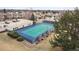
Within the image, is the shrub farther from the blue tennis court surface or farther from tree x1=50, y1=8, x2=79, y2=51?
tree x1=50, y1=8, x2=79, y2=51

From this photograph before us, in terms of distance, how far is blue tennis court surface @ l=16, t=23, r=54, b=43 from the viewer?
197cm

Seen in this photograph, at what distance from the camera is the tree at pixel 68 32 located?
195 centimetres

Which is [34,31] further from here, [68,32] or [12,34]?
[68,32]

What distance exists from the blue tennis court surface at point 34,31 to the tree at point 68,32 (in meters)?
0.13

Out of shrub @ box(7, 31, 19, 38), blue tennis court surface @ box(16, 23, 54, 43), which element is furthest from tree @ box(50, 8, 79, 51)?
shrub @ box(7, 31, 19, 38)

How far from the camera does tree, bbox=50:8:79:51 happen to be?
1.95m

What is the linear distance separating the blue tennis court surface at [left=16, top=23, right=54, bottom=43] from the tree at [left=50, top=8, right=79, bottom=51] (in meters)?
0.13

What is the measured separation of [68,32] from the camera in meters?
1.96

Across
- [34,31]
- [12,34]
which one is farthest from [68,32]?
[12,34]

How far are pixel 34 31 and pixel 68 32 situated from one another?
0.44 metres

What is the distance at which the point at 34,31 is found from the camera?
6.48ft

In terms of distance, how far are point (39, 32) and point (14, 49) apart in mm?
392

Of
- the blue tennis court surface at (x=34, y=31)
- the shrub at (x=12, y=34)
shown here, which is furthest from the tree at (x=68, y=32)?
the shrub at (x=12, y=34)

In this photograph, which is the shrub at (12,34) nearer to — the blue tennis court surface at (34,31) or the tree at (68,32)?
the blue tennis court surface at (34,31)
